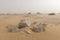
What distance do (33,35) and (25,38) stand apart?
0.28 meters

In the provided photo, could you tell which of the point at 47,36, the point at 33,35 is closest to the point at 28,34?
the point at 33,35

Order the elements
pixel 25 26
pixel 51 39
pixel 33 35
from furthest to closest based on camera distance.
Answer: pixel 25 26 < pixel 33 35 < pixel 51 39

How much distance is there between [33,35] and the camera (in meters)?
4.33

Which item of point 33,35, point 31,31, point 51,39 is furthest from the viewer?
point 31,31

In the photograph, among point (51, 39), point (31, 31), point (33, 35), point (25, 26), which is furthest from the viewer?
point (25, 26)

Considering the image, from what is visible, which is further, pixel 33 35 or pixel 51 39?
pixel 33 35

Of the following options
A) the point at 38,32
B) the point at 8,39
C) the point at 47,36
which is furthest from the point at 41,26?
the point at 8,39

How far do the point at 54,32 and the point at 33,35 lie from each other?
0.54 meters

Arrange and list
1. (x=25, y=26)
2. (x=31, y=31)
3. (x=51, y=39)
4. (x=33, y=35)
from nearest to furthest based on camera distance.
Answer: (x=51, y=39)
(x=33, y=35)
(x=31, y=31)
(x=25, y=26)

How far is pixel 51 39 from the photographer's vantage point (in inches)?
159

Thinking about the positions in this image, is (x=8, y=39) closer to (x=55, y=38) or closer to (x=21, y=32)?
(x=21, y=32)

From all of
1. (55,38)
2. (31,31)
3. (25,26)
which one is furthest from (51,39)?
(25,26)

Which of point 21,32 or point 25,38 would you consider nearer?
point 25,38

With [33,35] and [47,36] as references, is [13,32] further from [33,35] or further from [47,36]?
[47,36]
